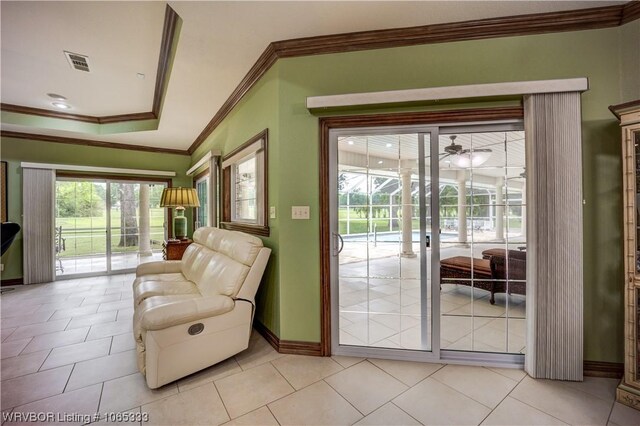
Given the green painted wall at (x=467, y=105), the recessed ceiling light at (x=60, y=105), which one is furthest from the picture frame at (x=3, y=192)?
the green painted wall at (x=467, y=105)

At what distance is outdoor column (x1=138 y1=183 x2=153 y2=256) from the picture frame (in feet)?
6.09

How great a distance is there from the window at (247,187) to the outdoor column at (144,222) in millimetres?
2769

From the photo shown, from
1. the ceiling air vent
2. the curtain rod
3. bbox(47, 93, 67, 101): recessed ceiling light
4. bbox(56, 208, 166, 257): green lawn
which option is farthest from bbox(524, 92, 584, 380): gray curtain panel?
bbox(56, 208, 166, 257): green lawn

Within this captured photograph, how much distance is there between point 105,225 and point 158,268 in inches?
116

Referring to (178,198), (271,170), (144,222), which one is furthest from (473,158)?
(144,222)

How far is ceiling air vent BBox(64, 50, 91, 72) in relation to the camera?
267cm

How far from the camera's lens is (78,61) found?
2781mm

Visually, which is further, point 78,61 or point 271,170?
point 78,61

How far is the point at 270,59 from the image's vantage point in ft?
7.72

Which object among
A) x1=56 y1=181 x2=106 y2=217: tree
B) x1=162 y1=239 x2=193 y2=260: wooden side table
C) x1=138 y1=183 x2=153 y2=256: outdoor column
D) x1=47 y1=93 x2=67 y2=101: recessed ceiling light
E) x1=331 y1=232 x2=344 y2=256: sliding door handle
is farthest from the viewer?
x1=138 y1=183 x2=153 y2=256: outdoor column

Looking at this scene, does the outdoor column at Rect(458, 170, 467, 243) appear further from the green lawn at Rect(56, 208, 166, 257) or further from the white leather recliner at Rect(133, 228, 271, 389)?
the green lawn at Rect(56, 208, 166, 257)

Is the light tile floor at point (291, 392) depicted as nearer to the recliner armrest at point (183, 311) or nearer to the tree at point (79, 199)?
the recliner armrest at point (183, 311)

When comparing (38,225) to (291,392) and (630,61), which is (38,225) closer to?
(291,392)

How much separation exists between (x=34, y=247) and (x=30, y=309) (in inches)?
71.6
